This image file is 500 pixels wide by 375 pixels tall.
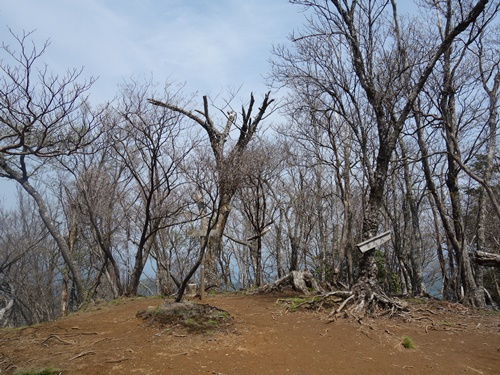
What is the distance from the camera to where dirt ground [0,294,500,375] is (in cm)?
377

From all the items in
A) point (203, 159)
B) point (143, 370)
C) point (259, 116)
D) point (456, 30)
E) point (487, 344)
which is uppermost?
point (259, 116)

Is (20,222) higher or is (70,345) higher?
(20,222)

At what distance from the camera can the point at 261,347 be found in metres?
4.39

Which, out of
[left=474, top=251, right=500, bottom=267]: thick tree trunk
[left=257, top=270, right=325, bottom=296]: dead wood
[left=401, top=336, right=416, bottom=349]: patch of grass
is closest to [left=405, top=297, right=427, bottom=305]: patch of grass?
[left=257, top=270, right=325, bottom=296]: dead wood

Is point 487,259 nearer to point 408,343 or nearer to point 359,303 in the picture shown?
point 408,343

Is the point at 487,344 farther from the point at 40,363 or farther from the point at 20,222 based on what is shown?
the point at 20,222

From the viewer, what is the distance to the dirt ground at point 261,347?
377 cm

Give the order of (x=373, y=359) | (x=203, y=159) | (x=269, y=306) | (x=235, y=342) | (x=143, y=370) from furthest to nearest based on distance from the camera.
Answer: (x=203, y=159) → (x=269, y=306) → (x=235, y=342) → (x=373, y=359) → (x=143, y=370)

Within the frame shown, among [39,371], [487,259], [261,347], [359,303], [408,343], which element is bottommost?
[408,343]

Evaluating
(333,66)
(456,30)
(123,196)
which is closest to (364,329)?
(456,30)

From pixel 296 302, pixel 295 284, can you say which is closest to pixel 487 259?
pixel 296 302

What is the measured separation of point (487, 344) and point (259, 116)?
8327 millimetres

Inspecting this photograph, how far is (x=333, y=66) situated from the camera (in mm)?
8875

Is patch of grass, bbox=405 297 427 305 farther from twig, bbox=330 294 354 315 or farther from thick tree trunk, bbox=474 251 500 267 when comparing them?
thick tree trunk, bbox=474 251 500 267
